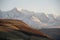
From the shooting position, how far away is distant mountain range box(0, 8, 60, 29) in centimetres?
355

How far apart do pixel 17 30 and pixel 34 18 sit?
43 centimetres

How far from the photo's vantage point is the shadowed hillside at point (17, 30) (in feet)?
11.0

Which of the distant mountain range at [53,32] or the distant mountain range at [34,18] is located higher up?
the distant mountain range at [34,18]

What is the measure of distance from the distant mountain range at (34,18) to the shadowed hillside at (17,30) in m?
0.09

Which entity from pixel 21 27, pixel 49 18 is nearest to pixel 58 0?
pixel 49 18

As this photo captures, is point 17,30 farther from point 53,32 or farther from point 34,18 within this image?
point 53,32

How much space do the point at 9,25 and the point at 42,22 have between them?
2.18 ft

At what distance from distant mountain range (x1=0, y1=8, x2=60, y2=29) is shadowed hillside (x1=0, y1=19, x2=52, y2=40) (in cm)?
9

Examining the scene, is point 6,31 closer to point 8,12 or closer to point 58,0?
point 8,12

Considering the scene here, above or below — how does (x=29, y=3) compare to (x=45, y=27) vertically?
above

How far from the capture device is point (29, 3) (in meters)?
3.58

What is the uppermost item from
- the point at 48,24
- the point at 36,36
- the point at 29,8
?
the point at 29,8

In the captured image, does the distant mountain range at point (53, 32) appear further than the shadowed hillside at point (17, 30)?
Yes

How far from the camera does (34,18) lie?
3.58m
